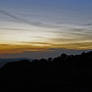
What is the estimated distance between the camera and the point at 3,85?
3341 cm

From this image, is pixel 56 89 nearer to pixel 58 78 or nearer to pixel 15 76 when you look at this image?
pixel 58 78

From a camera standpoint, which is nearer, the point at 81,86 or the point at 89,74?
the point at 81,86

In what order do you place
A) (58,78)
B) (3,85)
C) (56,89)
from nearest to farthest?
(56,89)
(58,78)
(3,85)

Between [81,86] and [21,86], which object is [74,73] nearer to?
→ [81,86]

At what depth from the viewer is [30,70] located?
39375 millimetres

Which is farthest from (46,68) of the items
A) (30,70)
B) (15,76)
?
(15,76)

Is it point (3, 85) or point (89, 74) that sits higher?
point (89, 74)

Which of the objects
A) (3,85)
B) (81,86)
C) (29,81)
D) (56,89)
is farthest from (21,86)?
(81,86)

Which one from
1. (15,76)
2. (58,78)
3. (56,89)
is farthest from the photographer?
(15,76)

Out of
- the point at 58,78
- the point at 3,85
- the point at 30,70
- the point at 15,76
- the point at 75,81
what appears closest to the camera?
the point at 75,81

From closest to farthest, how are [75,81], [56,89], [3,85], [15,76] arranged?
[56,89] < [75,81] < [3,85] < [15,76]

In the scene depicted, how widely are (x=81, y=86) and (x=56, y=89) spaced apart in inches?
120

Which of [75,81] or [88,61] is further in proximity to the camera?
[88,61]

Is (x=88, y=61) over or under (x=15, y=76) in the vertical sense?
over
